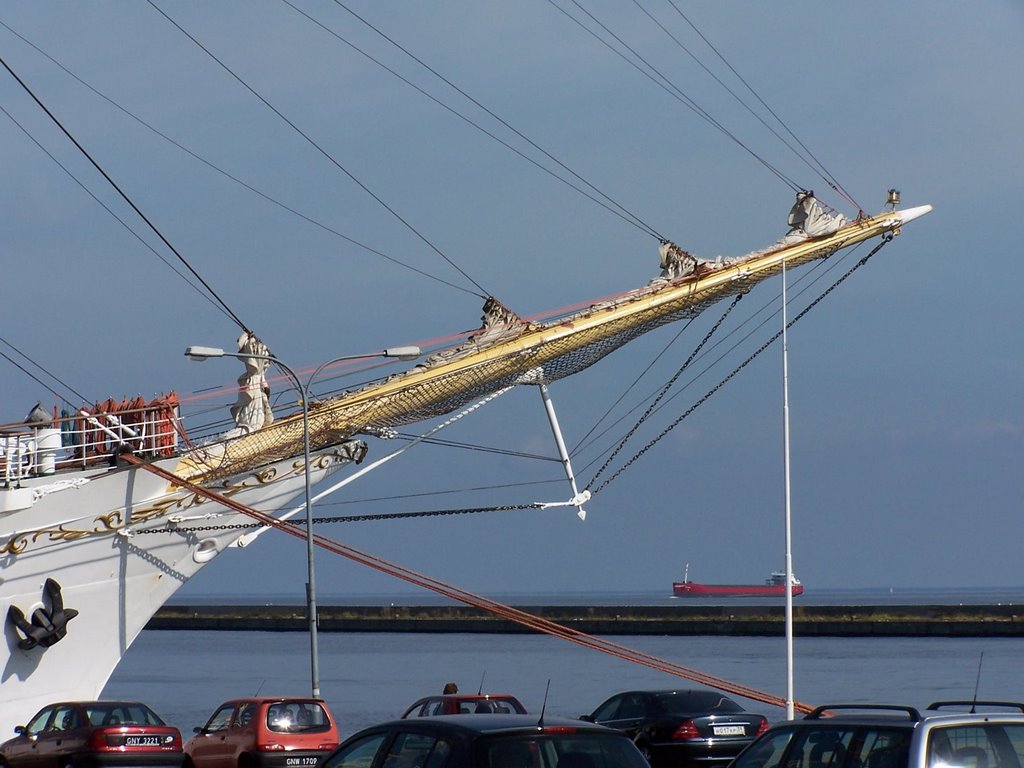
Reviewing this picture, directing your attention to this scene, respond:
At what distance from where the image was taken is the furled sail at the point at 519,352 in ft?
80.8

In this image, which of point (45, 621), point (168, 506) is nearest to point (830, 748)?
point (45, 621)

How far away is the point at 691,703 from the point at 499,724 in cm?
1163

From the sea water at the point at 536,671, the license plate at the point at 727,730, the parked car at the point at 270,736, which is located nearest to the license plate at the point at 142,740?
the parked car at the point at 270,736

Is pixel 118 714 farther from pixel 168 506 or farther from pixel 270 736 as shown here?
pixel 168 506

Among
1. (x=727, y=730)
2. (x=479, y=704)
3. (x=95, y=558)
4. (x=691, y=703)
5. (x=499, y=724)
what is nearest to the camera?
(x=499, y=724)

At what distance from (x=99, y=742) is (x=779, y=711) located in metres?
26.2

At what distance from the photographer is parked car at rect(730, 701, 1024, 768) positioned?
8.73 meters

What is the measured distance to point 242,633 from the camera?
120438 millimetres

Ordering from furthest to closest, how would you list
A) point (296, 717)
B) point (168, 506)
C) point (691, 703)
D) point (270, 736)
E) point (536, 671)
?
point (536, 671)
point (168, 506)
point (691, 703)
point (296, 717)
point (270, 736)

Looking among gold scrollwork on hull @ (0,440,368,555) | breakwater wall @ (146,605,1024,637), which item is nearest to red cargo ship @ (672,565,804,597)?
breakwater wall @ (146,605,1024,637)

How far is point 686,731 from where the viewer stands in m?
19.5

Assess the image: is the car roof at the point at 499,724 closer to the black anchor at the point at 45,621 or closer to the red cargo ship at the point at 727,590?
the black anchor at the point at 45,621

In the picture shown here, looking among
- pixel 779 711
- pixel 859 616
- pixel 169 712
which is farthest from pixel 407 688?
pixel 859 616

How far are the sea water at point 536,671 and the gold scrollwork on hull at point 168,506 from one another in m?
8.79
